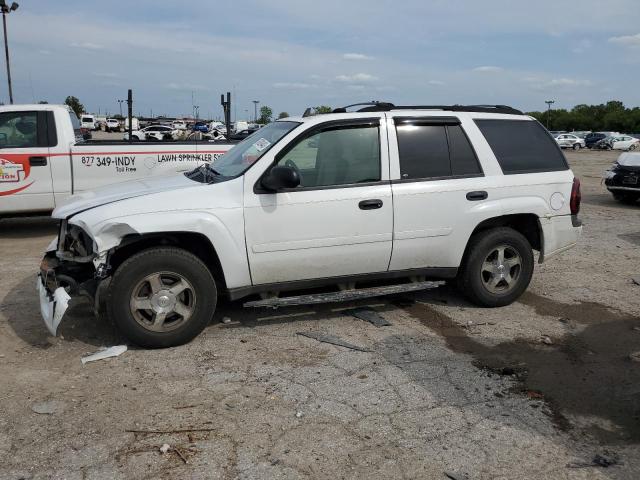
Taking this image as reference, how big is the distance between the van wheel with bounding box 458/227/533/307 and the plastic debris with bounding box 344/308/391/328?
89 centimetres

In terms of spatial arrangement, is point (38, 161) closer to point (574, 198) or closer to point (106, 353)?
Result: point (106, 353)

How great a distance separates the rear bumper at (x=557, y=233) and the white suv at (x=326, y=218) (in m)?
0.01

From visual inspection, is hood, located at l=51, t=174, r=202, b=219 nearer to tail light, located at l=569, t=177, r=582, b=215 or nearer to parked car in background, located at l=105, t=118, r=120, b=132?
tail light, located at l=569, t=177, r=582, b=215

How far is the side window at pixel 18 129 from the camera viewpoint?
8.44 m

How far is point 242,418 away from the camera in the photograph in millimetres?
3488

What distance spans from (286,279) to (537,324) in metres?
2.33

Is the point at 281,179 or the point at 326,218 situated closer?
the point at 281,179

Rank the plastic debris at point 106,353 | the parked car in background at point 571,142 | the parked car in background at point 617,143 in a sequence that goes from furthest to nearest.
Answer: the parked car in background at point 571,142 → the parked car in background at point 617,143 → the plastic debris at point 106,353

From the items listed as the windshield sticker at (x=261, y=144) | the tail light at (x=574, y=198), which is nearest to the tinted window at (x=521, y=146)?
the tail light at (x=574, y=198)

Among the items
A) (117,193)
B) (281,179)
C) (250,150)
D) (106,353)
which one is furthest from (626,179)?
(106,353)

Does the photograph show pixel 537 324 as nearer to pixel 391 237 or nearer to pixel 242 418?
pixel 391 237

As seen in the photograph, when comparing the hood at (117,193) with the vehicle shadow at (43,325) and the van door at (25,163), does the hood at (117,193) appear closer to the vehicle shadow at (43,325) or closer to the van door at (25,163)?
the vehicle shadow at (43,325)

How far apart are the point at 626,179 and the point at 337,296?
10835 mm

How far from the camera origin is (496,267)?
5.46 m
